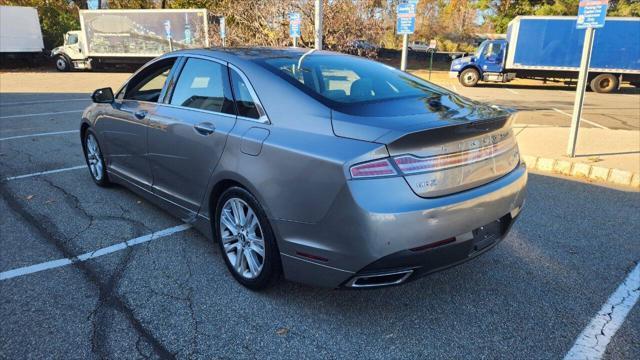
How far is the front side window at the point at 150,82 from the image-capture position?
3.98 meters

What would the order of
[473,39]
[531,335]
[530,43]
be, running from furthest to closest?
[473,39], [530,43], [531,335]

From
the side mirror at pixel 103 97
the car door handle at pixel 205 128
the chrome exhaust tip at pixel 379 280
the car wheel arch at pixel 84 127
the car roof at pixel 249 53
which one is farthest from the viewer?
the car wheel arch at pixel 84 127

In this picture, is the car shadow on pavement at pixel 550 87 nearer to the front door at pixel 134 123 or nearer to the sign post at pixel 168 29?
the sign post at pixel 168 29

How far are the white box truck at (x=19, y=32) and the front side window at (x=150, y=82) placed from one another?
91.1 feet

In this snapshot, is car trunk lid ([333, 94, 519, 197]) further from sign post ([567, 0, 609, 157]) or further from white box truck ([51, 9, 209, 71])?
white box truck ([51, 9, 209, 71])

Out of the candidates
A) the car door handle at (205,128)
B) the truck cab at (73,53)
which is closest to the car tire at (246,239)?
the car door handle at (205,128)

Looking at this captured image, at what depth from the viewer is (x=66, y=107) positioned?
39.8 feet

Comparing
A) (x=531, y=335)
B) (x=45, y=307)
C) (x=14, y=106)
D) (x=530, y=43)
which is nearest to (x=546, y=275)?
(x=531, y=335)

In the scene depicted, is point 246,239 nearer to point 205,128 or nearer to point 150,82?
point 205,128

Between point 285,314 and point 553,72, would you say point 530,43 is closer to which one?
point 553,72

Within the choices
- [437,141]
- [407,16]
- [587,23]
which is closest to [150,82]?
[437,141]

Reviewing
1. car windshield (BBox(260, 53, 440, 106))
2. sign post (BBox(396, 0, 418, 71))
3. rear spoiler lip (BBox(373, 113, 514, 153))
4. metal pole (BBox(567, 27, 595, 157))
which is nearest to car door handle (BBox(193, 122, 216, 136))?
car windshield (BBox(260, 53, 440, 106))

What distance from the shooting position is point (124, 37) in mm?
25234

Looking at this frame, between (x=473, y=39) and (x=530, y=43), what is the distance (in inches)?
1368
